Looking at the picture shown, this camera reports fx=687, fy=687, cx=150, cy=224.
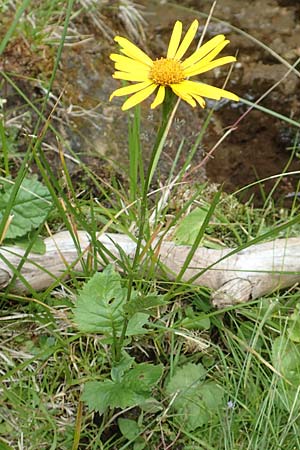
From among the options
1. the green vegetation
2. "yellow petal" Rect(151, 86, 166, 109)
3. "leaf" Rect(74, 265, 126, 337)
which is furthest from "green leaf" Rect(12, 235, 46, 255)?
"yellow petal" Rect(151, 86, 166, 109)

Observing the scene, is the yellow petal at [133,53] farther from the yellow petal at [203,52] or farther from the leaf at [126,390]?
the leaf at [126,390]

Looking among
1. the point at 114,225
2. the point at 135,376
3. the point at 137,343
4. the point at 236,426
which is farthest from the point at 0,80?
the point at 236,426

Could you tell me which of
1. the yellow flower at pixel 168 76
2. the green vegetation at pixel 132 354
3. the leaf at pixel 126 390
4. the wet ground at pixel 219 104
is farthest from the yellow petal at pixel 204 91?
the wet ground at pixel 219 104

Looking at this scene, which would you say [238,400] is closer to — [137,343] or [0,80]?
[137,343]

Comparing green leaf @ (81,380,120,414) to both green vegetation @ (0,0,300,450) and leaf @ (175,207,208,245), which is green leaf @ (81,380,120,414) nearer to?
green vegetation @ (0,0,300,450)

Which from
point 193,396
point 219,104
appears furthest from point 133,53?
point 219,104

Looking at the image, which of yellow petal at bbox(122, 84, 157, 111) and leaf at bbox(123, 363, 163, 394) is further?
leaf at bbox(123, 363, 163, 394)

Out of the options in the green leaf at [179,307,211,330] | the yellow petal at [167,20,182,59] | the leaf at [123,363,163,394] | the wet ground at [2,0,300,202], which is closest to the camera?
the yellow petal at [167,20,182,59]
